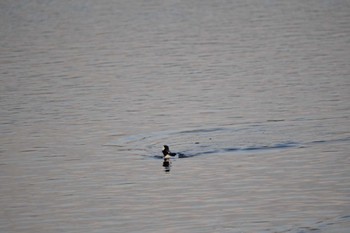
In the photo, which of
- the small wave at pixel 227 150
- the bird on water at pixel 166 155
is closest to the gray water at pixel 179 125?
the small wave at pixel 227 150

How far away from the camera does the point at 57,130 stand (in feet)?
103

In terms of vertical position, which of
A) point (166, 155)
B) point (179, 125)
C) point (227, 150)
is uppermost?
point (179, 125)

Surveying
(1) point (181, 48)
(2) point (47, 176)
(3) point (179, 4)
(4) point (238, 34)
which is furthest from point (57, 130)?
(3) point (179, 4)

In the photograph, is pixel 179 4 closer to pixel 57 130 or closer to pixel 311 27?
pixel 311 27

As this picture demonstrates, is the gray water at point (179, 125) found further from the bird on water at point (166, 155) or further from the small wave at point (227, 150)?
the bird on water at point (166, 155)

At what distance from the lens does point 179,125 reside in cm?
3161

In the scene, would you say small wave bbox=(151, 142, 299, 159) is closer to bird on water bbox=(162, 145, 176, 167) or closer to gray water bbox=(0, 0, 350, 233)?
gray water bbox=(0, 0, 350, 233)

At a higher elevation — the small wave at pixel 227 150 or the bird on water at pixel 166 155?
the small wave at pixel 227 150

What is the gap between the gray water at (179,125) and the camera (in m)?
21.9

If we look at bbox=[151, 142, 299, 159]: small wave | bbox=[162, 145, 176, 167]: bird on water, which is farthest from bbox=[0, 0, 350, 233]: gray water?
bbox=[162, 145, 176, 167]: bird on water

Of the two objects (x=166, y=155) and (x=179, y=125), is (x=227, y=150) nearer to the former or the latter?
(x=166, y=155)

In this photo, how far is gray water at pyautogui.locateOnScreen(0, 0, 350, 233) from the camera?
2192cm

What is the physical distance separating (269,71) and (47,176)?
696 inches

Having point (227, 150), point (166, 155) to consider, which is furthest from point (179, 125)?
point (166, 155)
